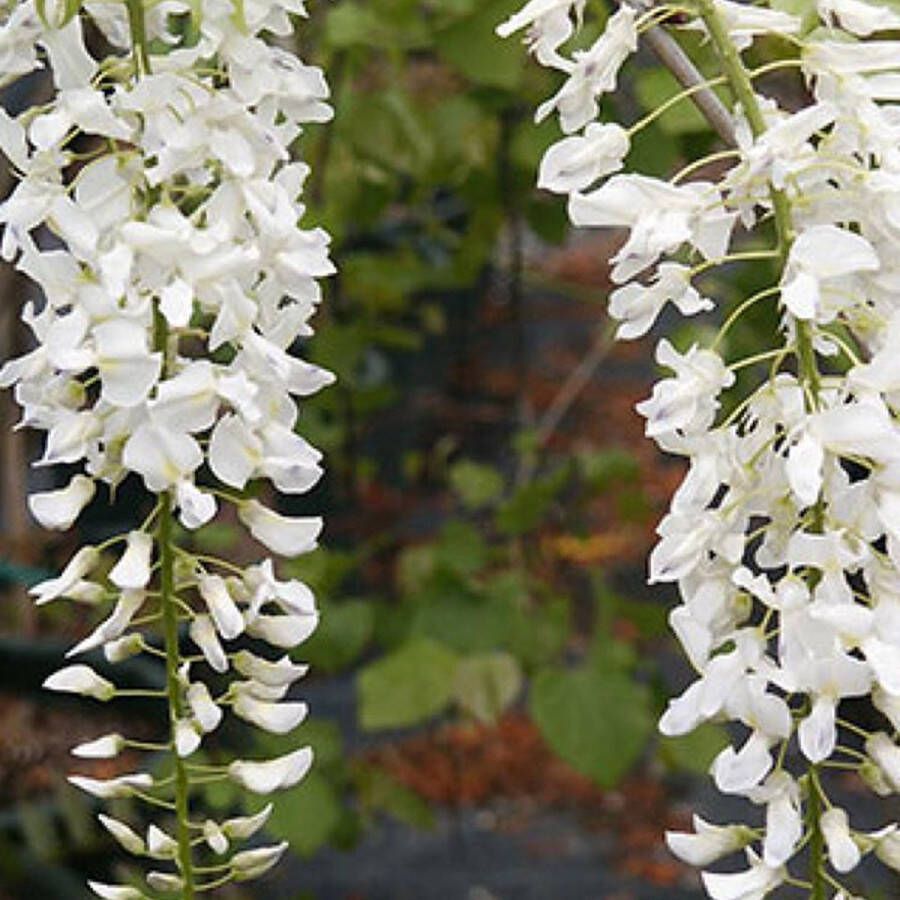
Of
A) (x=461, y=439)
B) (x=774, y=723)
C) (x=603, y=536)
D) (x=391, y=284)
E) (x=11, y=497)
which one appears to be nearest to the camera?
(x=774, y=723)

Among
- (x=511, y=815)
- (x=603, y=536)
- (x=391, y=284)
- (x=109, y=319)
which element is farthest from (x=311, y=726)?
(x=603, y=536)

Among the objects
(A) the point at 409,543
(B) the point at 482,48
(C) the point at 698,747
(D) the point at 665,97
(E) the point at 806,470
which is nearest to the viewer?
(E) the point at 806,470

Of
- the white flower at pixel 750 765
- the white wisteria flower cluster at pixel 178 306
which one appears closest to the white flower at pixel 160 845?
the white wisteria flower cluster at pixel 178 306

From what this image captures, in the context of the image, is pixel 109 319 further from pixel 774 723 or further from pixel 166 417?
pixel 774 723

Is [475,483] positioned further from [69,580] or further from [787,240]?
[787,240]

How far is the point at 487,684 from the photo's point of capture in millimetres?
2459

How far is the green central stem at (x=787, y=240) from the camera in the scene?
0.75 m

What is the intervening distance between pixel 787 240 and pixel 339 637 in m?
1.63

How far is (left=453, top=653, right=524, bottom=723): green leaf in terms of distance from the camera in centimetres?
245

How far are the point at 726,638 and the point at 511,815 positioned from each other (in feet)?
10.3

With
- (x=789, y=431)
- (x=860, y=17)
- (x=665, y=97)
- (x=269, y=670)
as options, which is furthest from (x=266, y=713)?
(x=665, y=97)

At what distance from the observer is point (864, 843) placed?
2.68 feet

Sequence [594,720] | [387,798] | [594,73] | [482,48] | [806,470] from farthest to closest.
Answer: [387,798] < [594,720] < [482,48] < [594,73] < [806,470]

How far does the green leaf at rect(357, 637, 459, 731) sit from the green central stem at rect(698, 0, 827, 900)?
1466mm
